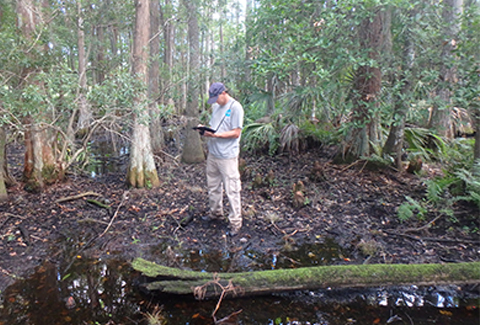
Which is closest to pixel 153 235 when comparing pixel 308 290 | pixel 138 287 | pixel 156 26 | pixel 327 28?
pixel 138 287

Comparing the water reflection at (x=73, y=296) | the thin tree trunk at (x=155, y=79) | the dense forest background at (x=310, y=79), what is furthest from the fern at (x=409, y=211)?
the thin tree trunk at (x=155, y=79)

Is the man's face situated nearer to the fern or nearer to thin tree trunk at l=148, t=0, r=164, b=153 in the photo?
the fern

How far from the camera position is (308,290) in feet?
11.3

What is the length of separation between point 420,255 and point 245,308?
246 centimetres

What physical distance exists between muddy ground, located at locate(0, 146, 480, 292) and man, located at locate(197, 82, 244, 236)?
76 cm

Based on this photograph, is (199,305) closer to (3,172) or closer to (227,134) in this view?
(227,134)

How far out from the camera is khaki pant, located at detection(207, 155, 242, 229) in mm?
4535

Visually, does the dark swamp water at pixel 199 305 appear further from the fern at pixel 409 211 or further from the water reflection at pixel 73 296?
the fern at pixel 409 211

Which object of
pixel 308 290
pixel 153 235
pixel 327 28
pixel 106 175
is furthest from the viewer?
pixel 106 175

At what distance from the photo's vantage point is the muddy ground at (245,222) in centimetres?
425

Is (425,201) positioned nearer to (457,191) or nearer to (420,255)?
(457,191)

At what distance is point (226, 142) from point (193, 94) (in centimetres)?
414

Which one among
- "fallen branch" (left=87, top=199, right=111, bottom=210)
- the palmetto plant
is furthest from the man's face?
the palmetto plant

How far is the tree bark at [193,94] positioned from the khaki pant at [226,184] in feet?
10.4
